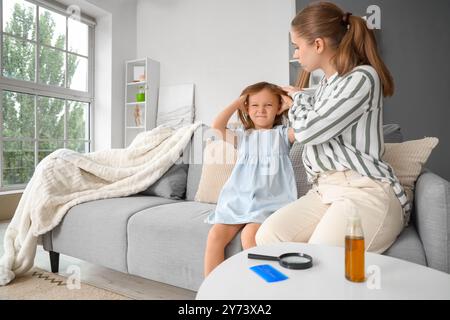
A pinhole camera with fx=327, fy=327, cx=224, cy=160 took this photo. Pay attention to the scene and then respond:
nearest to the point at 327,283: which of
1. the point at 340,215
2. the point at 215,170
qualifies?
the point at 340,215

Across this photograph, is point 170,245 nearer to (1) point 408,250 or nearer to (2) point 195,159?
(2) point 195,159

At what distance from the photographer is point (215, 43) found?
393 centimetres

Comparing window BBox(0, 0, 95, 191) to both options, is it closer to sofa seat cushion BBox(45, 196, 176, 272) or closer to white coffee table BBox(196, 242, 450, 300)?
sofa seat cushion BBox(45, 196, 176, 272)

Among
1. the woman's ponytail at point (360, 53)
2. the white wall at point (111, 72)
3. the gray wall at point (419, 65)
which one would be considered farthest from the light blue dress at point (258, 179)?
the white wall at point (111, 72)

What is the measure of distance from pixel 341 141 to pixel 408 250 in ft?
1.25

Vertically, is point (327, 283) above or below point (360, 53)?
below

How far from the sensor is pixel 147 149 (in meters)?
2.00

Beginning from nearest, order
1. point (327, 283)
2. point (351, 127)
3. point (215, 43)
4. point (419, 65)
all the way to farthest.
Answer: point (327, 283) < point (351, 127) < point (419, 65) < point (215, 43)

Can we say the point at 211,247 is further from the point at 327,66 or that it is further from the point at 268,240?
the point at 327,66

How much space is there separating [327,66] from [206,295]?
0.92 metres

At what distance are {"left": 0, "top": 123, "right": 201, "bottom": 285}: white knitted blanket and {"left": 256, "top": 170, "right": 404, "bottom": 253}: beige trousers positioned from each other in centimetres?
103

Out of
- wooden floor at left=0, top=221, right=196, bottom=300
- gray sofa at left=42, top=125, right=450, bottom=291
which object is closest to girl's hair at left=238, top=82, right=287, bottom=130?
gray sofa at left=42, top=125, right=450, bottom=291

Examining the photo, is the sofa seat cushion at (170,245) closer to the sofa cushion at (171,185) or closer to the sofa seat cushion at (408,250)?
the sofa cushion at (171,185)

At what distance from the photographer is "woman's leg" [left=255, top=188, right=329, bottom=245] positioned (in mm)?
976
